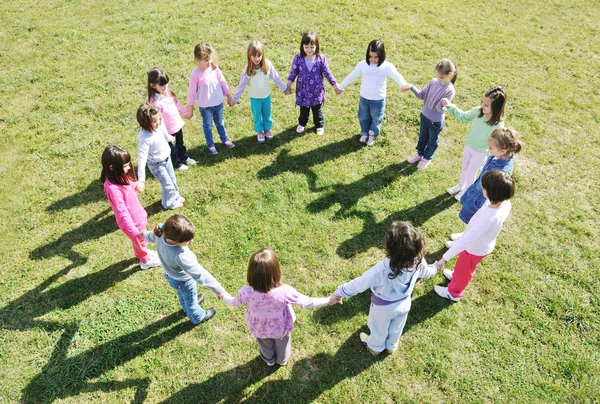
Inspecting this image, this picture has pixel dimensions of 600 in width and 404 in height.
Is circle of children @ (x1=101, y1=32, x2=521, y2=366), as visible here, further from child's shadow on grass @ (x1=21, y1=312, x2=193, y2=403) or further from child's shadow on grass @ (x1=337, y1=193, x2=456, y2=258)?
child's shadow on grass @ (x1=21, y1=312, x2=193, y2=403)

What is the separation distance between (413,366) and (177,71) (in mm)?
7926

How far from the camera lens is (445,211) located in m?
6.58

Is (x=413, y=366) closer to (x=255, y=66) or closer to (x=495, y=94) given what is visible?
(x=495, y=94)

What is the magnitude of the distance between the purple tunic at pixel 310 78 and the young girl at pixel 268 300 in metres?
4.23

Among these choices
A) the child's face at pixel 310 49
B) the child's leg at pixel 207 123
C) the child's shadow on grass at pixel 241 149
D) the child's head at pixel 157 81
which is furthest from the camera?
the child's shadow on grass at pixel 241 149

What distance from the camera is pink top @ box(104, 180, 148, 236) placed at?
16.2 feet

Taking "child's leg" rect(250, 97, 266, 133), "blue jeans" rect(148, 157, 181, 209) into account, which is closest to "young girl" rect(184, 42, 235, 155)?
"child's leg" rect(250, 97, 266, 133)

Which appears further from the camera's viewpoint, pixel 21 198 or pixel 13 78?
pixel 13 78

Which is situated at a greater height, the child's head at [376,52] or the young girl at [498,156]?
the child's head at [376,52]

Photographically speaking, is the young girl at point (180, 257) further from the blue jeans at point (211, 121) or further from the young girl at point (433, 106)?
the young girl at point (433, 106)

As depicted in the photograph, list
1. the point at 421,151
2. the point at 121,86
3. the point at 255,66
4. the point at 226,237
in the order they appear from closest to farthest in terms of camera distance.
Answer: the point at 226,237, the point at 255,66, the point at 421,151, the point at 121,86

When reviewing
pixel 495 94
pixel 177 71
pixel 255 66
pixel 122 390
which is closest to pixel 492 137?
pixel 495 94

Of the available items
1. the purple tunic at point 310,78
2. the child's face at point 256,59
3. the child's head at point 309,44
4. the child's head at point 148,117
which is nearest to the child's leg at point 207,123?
the child's face at point 256,59

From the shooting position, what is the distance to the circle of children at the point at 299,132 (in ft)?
13.0
